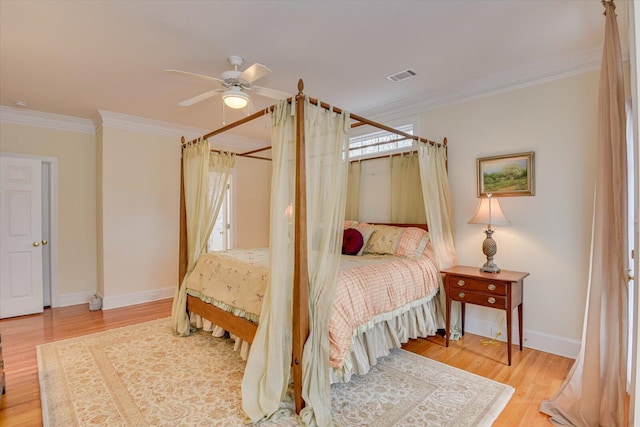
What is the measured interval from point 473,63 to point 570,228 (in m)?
1.77

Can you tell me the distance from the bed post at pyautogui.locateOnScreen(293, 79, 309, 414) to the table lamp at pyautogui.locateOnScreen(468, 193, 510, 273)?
193cm

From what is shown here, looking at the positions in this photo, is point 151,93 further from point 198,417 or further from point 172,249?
point 198,417

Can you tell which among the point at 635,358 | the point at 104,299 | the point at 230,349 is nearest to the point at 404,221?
the point at 230,349

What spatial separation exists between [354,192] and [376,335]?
2.21m

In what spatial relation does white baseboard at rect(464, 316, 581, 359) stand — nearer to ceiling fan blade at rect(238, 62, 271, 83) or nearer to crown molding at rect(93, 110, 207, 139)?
ceiling fan blade at rect(238, 62, 271, 83)

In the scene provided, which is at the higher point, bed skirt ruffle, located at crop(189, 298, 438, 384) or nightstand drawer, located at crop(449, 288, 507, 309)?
nightstand drawer, located at crop(449, 288, 507, 309)

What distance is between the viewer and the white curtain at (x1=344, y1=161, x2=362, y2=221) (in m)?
4.41

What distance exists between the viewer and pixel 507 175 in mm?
3225

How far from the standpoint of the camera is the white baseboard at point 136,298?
177 inches

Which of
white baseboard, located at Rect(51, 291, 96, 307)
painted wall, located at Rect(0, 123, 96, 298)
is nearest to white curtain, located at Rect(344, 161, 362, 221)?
painted wall, located at Rect(0, 123, 96, 298)

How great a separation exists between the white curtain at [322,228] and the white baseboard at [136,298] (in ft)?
12.3

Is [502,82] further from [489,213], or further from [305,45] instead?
[305,45]

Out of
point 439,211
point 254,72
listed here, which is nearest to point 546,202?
point 439,211

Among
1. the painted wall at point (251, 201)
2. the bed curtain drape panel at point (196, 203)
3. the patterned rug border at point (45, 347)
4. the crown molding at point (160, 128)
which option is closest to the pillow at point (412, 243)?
the bed curtain drape panel at point (196, 203)
